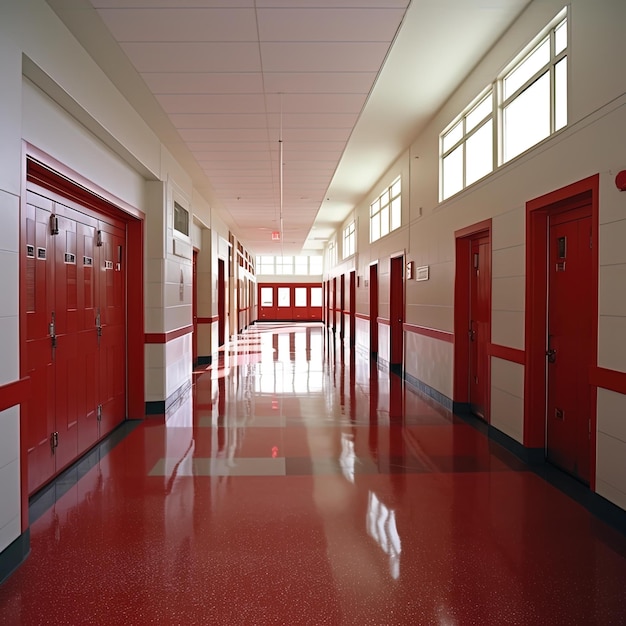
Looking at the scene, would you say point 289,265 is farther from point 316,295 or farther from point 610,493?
point 610,493

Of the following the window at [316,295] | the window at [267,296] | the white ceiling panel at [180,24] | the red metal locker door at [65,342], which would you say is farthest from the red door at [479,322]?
the window at [267,296]

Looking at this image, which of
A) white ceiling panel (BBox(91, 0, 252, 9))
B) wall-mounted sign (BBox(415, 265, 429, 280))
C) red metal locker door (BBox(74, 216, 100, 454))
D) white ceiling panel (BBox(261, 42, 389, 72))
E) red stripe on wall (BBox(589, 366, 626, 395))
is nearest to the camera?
red stripe on wall (BBox(589, 366, 626, 395))

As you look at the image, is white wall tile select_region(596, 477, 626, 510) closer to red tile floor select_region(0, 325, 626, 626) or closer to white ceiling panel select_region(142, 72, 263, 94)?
red tile floor select_region(0, 325, 626, 626)

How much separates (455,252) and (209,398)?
381 centimetres

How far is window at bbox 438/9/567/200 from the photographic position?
415cm

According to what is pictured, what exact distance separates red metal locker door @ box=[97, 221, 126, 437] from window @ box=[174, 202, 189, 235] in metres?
1.48

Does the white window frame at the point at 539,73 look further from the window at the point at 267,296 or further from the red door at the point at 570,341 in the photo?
the window at the point at 267,296

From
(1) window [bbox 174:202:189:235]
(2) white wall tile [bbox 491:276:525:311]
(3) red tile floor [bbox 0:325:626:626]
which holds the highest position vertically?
(1) window [bbox 174:202:189:235]

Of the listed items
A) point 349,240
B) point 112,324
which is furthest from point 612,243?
point 349,240

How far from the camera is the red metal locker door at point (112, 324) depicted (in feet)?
17.0

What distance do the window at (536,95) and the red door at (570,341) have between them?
0.78 metres

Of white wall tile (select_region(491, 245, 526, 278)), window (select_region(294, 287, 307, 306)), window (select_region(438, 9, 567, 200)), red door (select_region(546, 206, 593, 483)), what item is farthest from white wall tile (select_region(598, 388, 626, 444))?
window (select_region(294, 287, 307, 306))

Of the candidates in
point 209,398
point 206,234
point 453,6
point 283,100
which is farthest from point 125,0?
point 206,234

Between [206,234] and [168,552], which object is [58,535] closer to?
[168,552]
